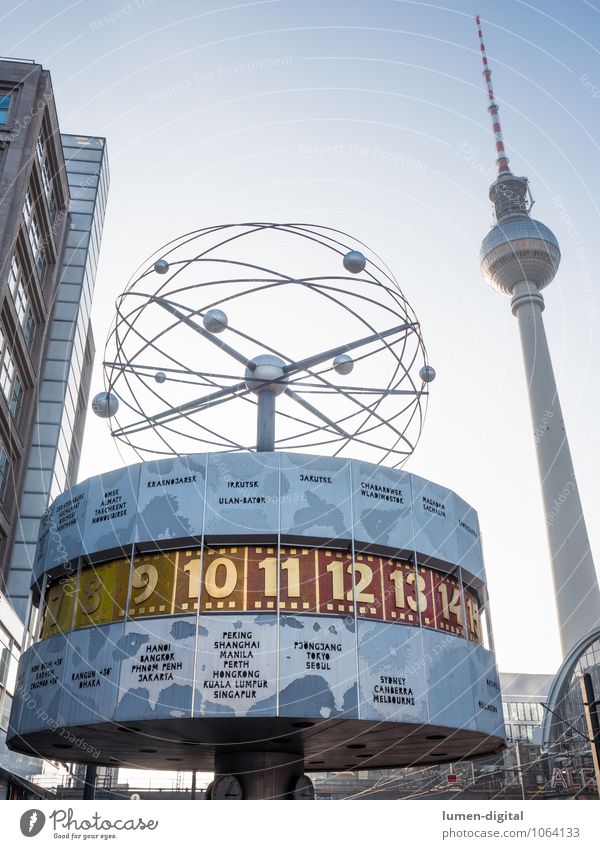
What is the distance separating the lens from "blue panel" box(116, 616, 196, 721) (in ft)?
48.9

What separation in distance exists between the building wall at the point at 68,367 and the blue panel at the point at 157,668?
27.7 metres

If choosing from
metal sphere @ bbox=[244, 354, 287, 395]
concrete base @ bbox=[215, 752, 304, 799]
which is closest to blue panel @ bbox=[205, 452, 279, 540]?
metal sphere @ bbox=[244, 354, 287, 395]

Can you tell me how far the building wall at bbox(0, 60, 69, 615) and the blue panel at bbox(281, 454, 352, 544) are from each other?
23.3 metres

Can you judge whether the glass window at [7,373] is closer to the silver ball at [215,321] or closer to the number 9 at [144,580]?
the silver ball at [215,321]

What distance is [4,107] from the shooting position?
39.3 meters

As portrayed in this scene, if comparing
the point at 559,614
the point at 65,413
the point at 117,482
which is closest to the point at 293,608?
the point at 117,482

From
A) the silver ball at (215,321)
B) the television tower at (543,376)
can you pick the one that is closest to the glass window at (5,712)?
the silver ball at (215,321)

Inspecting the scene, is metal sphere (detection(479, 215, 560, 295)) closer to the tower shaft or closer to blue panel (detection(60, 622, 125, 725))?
the tower shaft

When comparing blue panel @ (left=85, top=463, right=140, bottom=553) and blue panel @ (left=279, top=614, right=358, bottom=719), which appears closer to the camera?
blue panel @ (left=279, top=614, right=358, bottom=719)

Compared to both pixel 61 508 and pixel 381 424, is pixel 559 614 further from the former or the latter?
pixel 61 508

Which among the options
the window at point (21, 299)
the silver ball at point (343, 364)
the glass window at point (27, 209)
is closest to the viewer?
the silver ball at point (343, 364)

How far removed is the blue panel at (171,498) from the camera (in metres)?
16.8

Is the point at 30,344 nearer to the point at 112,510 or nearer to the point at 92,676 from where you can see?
the point at 112,510

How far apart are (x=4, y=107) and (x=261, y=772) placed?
37.7 metres
